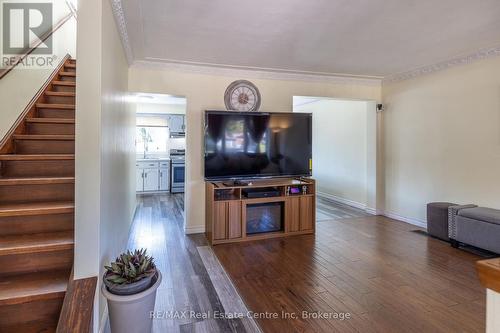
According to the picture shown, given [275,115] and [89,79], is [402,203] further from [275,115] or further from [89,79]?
[89,79]

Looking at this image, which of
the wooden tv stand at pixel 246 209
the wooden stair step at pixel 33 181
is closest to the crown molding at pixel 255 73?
the wooden tv stand at pixel 246 209

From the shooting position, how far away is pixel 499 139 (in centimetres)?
332

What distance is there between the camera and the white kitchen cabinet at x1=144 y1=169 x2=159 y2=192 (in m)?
7.21

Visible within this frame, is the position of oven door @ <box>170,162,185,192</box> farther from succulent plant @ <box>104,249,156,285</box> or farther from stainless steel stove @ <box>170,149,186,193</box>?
succulent plant @ <box>104,249,156,285</box>

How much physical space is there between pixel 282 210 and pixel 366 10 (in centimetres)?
260

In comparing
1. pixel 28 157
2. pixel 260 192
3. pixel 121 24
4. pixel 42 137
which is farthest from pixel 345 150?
pixel 28 157

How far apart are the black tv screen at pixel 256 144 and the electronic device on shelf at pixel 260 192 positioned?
0.23m

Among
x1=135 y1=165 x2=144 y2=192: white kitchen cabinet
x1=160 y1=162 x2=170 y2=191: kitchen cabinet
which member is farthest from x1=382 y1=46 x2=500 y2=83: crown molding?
x1=135 y1=165 x2=144 y2=192: white kitchen cabinet

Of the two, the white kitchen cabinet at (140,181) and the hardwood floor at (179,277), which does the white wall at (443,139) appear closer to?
the hardwood floor at (179,277)

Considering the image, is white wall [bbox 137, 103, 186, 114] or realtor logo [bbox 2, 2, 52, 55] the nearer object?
realtor logo [bbox 2, 2, 52, 55]

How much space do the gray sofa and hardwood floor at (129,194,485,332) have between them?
0.18 m

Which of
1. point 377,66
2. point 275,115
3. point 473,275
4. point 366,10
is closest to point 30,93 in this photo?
point 275,115

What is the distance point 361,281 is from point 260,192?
1660mm

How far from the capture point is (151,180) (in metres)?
7.26
